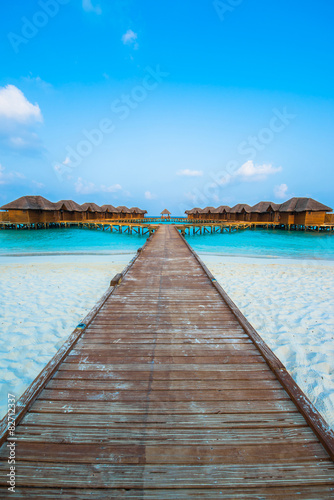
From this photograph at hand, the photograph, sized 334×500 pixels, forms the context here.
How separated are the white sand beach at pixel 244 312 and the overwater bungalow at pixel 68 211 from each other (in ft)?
94.0

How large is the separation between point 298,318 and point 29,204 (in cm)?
3432

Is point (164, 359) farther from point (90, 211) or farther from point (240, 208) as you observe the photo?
point (90, 211)

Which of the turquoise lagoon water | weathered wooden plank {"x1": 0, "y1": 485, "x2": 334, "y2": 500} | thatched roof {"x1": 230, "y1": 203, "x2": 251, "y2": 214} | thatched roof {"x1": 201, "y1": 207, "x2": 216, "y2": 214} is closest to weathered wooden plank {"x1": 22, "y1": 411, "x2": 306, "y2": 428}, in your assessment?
weathered wooden plank {"x1": 0, "y1": 485, "x2": 334, "y2": 500}

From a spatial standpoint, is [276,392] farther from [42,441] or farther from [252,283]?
[252,283]

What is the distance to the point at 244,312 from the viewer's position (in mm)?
5223

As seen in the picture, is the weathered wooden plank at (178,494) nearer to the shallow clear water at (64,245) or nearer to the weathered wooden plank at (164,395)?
the weathered wooden plank at (164,395)

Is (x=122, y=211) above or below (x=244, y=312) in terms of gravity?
above

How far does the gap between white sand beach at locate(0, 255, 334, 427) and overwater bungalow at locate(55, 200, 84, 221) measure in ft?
94.0

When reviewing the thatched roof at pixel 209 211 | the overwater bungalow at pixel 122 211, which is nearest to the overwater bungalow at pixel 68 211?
the overwater bungalow at pixel 122 211

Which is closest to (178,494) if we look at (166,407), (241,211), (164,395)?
(166,407)

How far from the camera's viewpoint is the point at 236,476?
1412 millimetres

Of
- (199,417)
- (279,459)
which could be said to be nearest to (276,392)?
(279,459)

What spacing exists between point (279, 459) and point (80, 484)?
49.0 inches

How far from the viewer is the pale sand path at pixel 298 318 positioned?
3.15 metres
